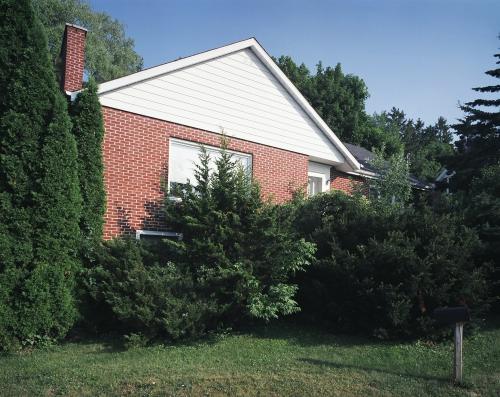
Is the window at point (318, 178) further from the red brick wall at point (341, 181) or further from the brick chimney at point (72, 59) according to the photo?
the brick chimney at point (72, 59)

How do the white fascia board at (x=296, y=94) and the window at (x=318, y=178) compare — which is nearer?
the white fascia board at (x=296, y=94)

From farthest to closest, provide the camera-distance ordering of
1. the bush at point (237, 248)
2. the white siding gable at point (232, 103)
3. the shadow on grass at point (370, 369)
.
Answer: the white siding gable at point (232, 103)
the bush at point (237, 248)
the shadow on grass at point (370, 369)

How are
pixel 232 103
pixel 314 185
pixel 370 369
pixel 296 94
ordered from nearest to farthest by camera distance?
pixel 370 369 → pixel 232 103 → pixel 296 94 → pixel 314 185

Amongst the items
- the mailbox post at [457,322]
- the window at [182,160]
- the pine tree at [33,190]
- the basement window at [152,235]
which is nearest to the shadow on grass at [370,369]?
the mailbox post at [457,322]

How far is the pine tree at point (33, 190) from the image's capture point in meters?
7.46

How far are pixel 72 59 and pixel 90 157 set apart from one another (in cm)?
268

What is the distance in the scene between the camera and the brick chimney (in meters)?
10.5

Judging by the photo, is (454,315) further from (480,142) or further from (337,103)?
(337,103)

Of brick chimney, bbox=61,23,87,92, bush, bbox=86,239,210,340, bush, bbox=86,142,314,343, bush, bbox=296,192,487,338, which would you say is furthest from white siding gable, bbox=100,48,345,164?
bush, bbox=296,192,487,338

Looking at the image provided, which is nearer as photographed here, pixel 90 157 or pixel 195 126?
pixel 90 157

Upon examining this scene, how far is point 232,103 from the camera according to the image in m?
12.8

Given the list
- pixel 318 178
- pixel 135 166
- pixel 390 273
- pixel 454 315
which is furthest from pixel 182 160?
pixel 454 315

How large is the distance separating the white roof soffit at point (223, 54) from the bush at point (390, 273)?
5.10m

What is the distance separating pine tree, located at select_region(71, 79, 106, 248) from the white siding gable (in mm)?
928
